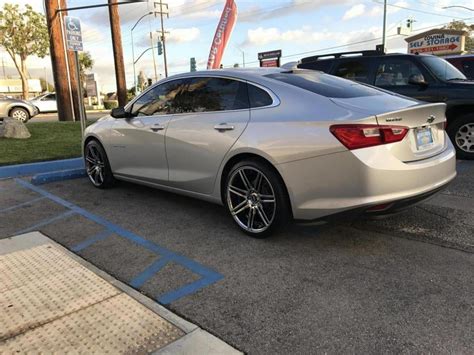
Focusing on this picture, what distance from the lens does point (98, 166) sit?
6.21m

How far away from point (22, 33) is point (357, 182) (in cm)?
4888

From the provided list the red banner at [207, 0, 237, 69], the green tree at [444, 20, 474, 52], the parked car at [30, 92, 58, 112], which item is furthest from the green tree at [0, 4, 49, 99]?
the green tree at [444, 20, 474, 52]

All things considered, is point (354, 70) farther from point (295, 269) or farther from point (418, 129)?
point (295, 269)

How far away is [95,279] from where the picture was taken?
3.34 meters

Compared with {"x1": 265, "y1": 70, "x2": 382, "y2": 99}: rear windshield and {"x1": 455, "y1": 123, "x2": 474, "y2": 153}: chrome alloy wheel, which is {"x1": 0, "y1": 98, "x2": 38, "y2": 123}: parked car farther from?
{"x1": 455, "y1": 123, "x2": 474, "y2": 153}: chrome alloy wheel

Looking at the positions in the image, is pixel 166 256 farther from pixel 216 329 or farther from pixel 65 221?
pixel 65 221

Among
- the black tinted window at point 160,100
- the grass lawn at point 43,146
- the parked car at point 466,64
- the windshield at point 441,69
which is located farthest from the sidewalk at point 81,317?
the parked car at point 466,64

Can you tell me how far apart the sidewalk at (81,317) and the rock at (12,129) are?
7.28m

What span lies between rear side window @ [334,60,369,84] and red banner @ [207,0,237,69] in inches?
574

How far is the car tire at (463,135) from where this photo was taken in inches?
289

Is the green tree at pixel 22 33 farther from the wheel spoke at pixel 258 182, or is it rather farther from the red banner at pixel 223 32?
the wheel spoke at pixel 258 182

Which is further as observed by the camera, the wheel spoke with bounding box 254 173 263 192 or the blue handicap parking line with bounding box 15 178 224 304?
the wheel spoke with bounding box 254 173 263 192

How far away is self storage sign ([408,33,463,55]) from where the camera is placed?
36.7 meters

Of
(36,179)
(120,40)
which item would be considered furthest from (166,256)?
(120,40)
